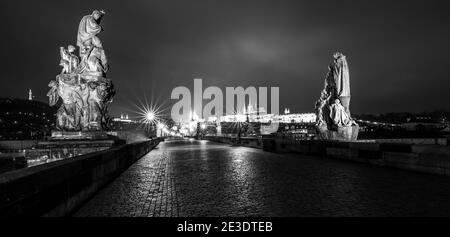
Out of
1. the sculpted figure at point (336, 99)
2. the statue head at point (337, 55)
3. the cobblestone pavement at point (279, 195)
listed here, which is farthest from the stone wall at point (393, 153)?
the statue head at point (337, 55)

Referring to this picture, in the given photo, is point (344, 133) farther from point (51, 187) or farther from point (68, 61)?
point (51, 187)

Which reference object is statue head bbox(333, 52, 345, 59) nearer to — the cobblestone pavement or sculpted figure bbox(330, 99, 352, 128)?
sculpted figure bbox(330, 99, 352, 128)

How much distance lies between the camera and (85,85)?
1350 centimetres

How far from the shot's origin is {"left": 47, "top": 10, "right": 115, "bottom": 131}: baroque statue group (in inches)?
527

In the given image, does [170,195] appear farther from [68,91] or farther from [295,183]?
[68,91]

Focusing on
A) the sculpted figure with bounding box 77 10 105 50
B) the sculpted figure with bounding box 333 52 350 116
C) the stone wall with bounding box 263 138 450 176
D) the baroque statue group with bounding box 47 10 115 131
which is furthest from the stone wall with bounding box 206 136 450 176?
the sculpted figure with bounding box 77 10 105 50

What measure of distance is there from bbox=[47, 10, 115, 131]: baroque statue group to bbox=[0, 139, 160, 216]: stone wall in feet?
23.5

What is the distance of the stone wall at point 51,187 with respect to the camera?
3.27 metres

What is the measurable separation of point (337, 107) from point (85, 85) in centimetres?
1311

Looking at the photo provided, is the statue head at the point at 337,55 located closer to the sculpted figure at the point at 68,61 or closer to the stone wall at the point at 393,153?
the stone wall at the point at 393,153

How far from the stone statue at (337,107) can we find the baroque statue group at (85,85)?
39.3 ft

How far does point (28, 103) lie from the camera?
117 m
